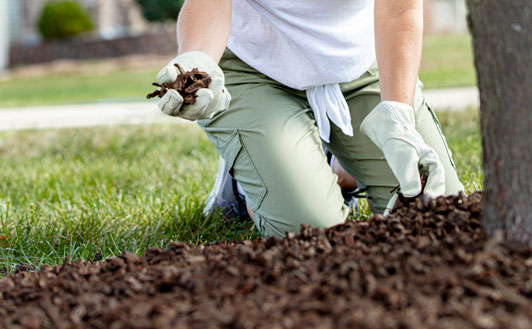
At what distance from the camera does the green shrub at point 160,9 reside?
16.7 meters

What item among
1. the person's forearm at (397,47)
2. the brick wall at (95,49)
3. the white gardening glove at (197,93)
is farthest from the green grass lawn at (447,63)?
the brick wall at (95,49)

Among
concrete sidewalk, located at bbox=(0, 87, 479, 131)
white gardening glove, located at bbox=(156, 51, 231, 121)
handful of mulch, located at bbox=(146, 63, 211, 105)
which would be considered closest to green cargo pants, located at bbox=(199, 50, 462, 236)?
white gardening glove, located at bbox=(156, 51, 231, 121)

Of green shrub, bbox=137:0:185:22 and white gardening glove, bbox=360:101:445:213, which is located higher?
white gardening glove, bbox=360:101:445:213

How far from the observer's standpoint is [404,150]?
6.21 feet

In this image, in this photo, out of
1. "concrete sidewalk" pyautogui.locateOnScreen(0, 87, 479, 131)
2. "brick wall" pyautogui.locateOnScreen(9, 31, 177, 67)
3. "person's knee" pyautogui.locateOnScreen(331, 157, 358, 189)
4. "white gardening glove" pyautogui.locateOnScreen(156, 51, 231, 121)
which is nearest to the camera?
"white gardening glove" pyautogui.locateOnScreen(156, 51, 231, 121)

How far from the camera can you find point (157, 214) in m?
2.57

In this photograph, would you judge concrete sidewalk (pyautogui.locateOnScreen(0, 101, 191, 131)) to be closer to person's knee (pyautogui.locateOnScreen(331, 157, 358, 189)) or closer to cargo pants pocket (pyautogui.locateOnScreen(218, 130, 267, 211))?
person's knee (pyautogui.locateOnScreen(331, 157, 358, 189))

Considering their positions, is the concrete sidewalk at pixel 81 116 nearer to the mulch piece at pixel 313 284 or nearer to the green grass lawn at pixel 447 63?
the green grass lawn at pixel 447 63

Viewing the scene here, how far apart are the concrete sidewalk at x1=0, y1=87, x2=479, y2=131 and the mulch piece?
11.9 ft

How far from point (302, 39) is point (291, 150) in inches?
17.2

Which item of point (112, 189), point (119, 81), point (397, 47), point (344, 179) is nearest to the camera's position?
point (397, 47)

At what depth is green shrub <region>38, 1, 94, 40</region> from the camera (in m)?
17.4

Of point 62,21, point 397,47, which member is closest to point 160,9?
point 62,21

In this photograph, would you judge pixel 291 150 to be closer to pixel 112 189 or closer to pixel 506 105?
pixel 506 105
